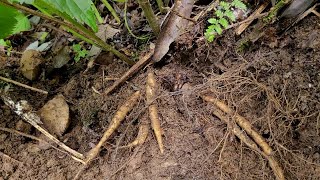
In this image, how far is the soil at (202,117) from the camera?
125 centimetres

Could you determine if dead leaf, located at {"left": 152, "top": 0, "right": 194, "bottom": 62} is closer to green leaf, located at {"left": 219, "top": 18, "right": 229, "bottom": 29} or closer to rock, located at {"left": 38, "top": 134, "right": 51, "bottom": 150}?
green leaf, located at {"left": 219, "top": 18, "right": 229, "bottom": 29}

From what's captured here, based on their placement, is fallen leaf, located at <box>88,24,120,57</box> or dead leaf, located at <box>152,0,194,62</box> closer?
dead leaf, located at <box>152,0,194,62</box>

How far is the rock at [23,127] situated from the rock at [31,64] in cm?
24

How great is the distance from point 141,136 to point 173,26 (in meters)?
0.47

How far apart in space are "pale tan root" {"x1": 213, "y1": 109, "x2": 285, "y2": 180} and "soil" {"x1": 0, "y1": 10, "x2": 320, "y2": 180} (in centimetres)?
2

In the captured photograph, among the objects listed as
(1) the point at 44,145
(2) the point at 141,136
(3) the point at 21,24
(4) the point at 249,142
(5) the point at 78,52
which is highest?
(3) the point at 21,24

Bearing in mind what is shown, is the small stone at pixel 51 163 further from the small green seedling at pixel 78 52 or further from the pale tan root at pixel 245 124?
the pale tan root at pixel 245 124

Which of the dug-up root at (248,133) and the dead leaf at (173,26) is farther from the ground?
the dead leaf at (173,26)

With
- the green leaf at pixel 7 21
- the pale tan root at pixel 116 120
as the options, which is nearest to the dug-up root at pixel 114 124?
the pale tan root at pixel 116 120

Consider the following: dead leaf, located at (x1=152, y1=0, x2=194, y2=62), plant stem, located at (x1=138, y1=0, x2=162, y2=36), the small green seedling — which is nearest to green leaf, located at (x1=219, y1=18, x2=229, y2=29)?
dead leaf, located at (x1=152, y1=0, x2=194, y2=62)

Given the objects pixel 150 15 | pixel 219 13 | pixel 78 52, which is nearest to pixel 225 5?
pixel 219 13

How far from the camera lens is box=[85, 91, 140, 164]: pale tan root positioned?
135 cm

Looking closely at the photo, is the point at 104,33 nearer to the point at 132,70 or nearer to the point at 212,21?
Answer: the point at 132,70

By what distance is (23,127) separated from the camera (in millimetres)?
1465
